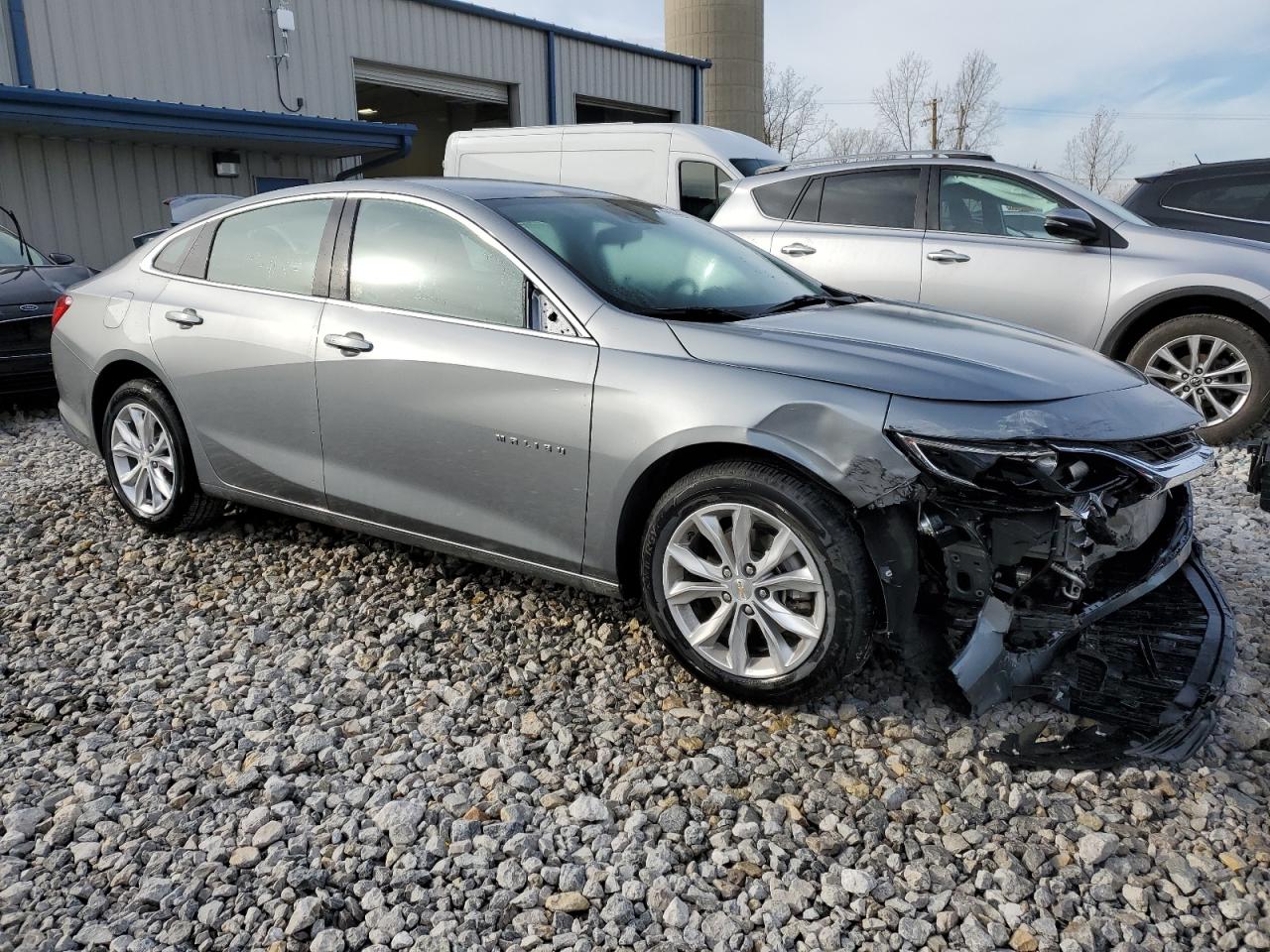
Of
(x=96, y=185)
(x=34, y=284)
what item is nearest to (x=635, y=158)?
(x=34, y=284)

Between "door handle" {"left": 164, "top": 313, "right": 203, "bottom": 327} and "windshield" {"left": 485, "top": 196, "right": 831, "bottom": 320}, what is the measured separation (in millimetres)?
1502

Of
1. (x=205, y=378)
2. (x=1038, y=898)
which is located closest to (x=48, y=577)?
(x=205, y=378)

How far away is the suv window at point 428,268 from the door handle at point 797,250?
152 inches

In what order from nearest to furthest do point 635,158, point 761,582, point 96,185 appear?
point 761,582
point 635,158
point 96,185

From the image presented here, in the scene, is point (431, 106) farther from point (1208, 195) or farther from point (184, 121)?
point (1208, 195)

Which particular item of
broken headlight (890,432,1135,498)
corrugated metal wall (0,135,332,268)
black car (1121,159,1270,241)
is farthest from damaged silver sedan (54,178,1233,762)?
corrugated metal wall (0,135,332,268)

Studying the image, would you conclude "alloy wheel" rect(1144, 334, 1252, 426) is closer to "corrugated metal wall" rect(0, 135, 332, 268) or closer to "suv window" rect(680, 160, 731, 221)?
"suv window" rect(680, 160, 731, 221)

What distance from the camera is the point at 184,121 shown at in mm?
11891

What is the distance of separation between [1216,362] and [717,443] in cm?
457

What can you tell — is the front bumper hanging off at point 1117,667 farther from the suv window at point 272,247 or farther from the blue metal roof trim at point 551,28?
the blue metal roof trim at point 551,28

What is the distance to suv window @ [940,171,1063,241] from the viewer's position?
6789 mm

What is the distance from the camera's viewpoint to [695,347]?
3295mm

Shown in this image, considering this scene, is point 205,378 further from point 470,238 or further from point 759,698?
point 759,698

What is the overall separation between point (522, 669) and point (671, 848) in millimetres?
1102
